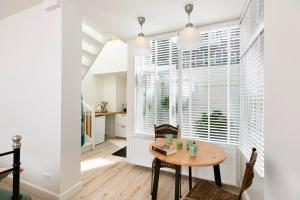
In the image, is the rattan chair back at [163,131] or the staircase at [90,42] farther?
the staircase at [90,42]

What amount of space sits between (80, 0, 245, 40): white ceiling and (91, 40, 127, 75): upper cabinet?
1.94 metres

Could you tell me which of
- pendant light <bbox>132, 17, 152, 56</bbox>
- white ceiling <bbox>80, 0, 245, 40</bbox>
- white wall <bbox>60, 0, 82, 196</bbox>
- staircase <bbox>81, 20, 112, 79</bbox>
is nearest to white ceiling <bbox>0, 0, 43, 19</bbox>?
white wall <bbox>60, 0, 82, 196</bbox>

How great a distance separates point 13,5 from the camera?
6.61 ft

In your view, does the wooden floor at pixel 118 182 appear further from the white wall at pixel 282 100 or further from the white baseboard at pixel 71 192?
the white wall at pixel 282 100

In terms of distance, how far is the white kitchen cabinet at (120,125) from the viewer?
15.9 feet

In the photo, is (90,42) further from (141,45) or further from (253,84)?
(253,84)

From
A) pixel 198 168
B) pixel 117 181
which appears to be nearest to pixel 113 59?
pixel 117 181

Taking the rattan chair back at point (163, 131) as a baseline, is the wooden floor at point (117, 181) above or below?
below

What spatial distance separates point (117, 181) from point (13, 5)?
2861 mm

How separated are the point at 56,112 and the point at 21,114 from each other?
2.40 ft

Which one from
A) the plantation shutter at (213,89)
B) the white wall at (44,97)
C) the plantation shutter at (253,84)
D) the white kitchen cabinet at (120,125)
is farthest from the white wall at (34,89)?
the white kitchen cabinet at (120,125)

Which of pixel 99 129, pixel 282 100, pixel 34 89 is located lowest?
pixel 99 129

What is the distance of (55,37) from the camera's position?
5.97 ft

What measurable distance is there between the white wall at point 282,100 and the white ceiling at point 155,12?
35.3 inches
